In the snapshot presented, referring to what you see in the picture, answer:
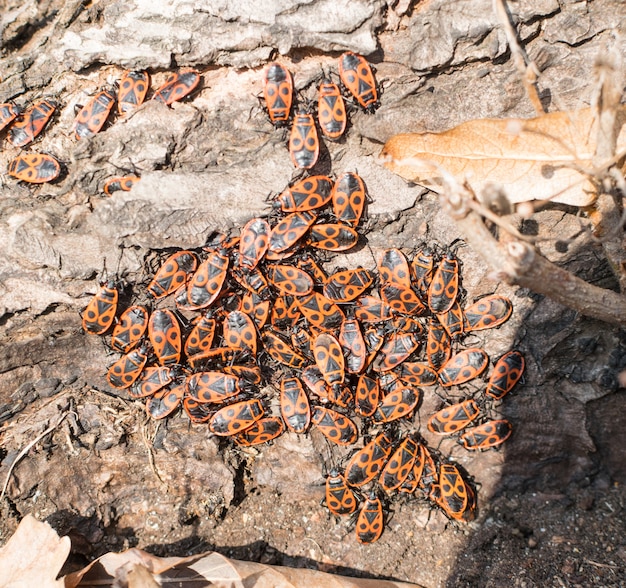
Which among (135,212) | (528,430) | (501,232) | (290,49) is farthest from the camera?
(528,430)

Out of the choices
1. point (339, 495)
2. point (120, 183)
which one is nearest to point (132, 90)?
point (120, 183)

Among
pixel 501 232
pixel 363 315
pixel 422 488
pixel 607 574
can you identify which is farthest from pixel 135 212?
pixel 607 574

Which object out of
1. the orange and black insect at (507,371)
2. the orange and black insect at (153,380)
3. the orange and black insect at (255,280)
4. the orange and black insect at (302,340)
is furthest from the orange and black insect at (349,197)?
the orange and black insect at (153,380)

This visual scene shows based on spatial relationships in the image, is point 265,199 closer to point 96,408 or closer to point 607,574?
point 96,408

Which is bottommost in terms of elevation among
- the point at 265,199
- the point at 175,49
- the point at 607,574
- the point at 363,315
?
the point at 607,574

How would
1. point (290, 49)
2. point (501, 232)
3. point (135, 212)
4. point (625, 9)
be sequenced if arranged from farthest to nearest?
point (135, 212) → point (290, 49) → point (625, 9) → point (501, 232)

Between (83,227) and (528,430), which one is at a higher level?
(83,227)

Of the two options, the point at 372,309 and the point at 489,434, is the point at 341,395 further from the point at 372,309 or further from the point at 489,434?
the point at 489,434
